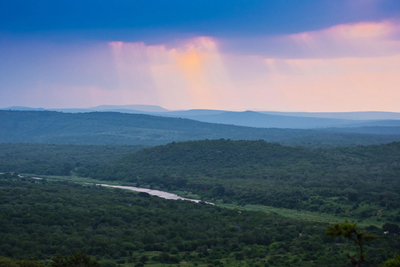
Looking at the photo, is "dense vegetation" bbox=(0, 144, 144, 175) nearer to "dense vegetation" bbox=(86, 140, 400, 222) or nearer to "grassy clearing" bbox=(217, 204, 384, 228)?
"dense vegetation" bbox=(86, 140, 400, 222)

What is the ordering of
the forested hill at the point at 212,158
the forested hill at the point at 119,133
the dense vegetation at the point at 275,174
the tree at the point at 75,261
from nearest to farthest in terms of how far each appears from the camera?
the tree at the point at 75,261, the dense vegetation at the point at 275,174, the forested hill at the point at 212,158, the forested hill at the point at 119,133

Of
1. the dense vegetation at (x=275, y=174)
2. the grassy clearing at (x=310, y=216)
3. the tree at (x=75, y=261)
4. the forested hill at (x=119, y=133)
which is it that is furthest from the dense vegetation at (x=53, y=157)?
the tree at (x=75, y=261)

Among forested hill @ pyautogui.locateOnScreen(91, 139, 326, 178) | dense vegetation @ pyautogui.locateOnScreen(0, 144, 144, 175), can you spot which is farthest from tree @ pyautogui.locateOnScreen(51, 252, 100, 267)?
dense vegetation @ pyautogui.locateOnScreen(0, 144, 144, 175)

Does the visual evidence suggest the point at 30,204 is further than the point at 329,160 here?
No

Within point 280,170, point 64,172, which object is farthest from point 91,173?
point 280,170

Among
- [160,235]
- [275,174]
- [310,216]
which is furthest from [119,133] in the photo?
[160,235]

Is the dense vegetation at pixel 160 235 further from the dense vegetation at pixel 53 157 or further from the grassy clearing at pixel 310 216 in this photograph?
the dense vegetation at pixel 53 157

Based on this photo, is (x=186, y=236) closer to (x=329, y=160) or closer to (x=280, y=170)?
(x=280, y=170)
